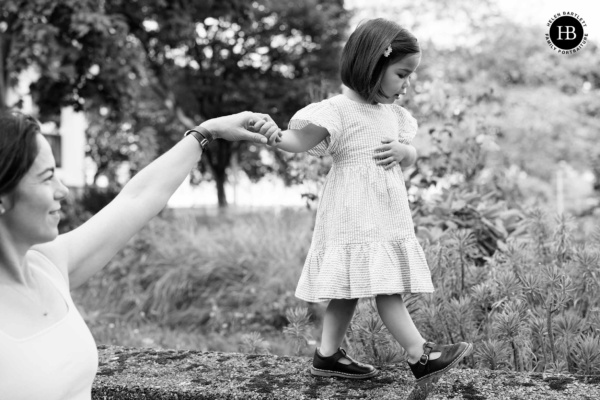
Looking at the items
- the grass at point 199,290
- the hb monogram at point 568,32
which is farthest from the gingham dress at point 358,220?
the hb monogram at point 568,32

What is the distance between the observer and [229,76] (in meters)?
20.1

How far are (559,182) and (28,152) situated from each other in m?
23.0

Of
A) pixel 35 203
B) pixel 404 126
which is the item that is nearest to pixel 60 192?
pixel 35 203

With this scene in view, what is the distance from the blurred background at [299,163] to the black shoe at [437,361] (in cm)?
33

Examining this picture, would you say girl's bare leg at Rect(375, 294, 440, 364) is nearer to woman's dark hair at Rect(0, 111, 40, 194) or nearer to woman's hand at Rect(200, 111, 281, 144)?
woman's hand at Rect(200, 111, 281, 144)

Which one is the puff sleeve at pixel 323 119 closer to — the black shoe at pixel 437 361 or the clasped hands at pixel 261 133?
the clasped hands at pixel 261 133

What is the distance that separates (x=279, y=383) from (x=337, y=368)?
0.24 meters

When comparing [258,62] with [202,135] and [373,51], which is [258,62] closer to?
[373,51]

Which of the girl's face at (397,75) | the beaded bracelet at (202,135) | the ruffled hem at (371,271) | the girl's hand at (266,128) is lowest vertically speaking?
the ruffled hem at (371,271)

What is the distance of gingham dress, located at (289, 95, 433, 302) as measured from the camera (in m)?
2.37

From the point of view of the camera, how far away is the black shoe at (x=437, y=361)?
88.0 inches

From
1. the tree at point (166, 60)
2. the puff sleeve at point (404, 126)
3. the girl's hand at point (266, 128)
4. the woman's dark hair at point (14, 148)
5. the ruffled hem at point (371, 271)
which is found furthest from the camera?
the tree at point (166, 60)

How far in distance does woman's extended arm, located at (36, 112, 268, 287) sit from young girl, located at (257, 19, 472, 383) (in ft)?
1.95

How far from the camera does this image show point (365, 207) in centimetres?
242
